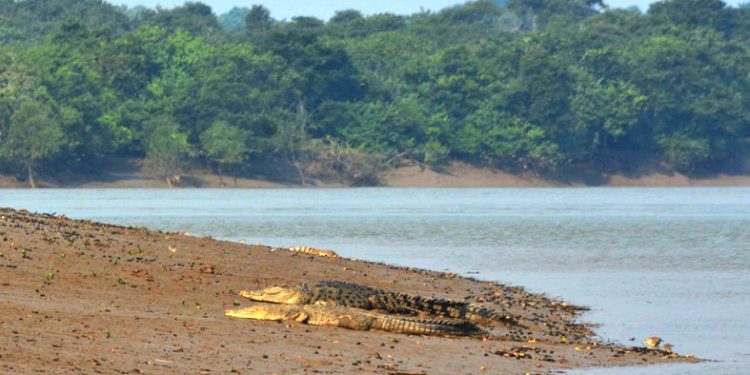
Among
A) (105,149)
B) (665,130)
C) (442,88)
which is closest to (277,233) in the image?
(105,149)

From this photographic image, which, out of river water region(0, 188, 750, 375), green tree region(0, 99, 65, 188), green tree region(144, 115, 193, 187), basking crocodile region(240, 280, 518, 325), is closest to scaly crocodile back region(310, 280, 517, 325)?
basking crocodile region(240, 280, 518, 325)

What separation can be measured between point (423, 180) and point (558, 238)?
5584cm

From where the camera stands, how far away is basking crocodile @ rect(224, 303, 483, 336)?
17000 millimetres

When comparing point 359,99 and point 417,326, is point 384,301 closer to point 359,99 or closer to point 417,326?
point 417,326

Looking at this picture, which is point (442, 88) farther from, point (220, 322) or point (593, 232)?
point (220, 322)

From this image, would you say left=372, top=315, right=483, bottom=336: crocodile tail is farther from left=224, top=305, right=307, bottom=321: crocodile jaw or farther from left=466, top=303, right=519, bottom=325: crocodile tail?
left=466, top=303, right=519, bottom=325: crocodile tail

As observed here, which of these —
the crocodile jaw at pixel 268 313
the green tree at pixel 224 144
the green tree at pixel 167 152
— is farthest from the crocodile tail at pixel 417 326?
the green tree at pixel 224 144

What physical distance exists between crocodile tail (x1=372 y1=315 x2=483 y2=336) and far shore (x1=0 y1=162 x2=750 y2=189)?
70.6 meters

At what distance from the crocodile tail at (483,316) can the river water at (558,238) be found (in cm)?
131

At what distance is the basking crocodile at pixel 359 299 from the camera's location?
58.1 feet

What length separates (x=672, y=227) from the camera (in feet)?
162

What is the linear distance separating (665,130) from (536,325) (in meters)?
91.9

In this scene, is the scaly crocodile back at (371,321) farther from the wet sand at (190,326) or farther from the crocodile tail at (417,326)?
the wet sand at (190,326)

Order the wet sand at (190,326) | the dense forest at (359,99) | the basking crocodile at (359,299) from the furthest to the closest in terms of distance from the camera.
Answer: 1. the dense forest at (359,99)
2. the basking crocodile at (359,299)
3. the wet sand at (190,326)
